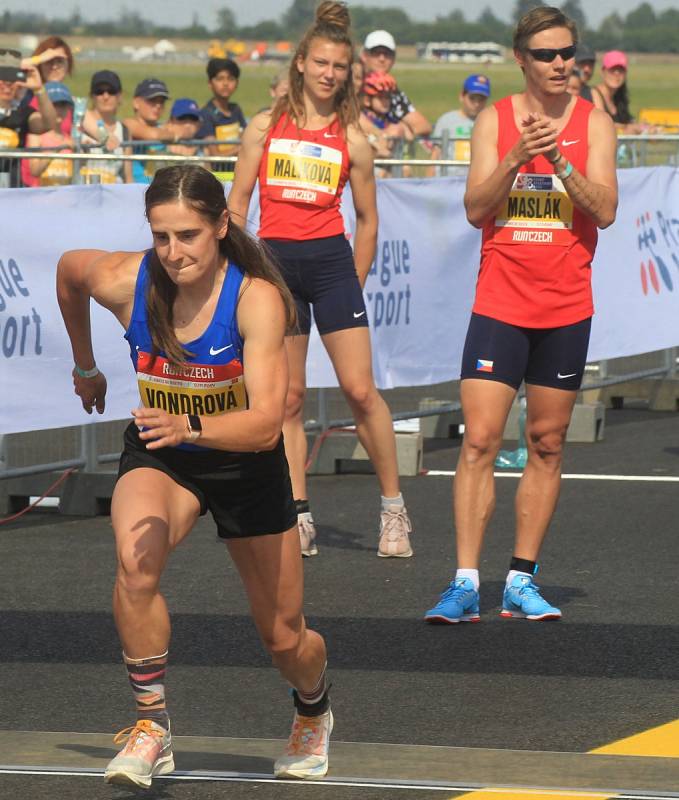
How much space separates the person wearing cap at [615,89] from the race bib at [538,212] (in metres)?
9.69

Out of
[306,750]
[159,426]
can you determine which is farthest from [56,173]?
[159,426]

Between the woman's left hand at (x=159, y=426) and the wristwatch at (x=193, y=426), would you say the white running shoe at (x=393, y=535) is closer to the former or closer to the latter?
the wristwatch at (x=193, y=426)

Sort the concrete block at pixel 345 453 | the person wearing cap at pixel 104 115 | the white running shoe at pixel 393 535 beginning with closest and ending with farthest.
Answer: the white running shoe at pixel 393 535, the concrete block at pixel 345 453, the person wearing cap at pixel 104 115

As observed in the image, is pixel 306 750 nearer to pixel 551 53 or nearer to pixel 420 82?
pixel 551 53

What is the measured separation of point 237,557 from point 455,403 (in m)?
7.44

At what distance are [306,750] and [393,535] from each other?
3.29 m

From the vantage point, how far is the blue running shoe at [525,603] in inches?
262

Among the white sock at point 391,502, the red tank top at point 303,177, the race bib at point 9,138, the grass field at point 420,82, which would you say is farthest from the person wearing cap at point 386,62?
the grass field at point 420,82

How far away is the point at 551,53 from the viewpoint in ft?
21.0

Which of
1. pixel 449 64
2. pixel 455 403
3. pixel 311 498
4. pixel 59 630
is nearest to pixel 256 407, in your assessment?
pixel 59 630

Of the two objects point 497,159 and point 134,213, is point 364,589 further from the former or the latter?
point 134,213

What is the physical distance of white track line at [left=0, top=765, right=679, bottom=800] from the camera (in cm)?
443

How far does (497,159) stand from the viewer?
654 centimetres

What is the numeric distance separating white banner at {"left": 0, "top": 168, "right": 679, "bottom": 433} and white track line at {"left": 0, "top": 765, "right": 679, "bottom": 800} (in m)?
3.98
